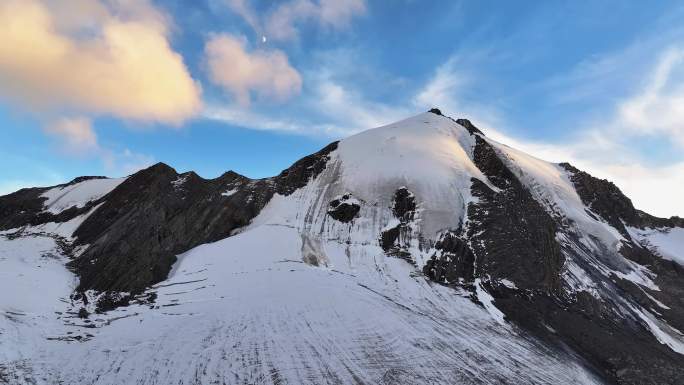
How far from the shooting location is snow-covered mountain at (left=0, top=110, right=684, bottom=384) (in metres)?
15.6

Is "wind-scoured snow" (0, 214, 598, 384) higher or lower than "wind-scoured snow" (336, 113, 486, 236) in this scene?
lower

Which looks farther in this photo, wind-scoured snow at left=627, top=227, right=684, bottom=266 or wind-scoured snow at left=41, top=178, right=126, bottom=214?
wind-scoured snow at left=627, top=227, right=684, bottom=266

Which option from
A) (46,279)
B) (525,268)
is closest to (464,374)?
(525,268)

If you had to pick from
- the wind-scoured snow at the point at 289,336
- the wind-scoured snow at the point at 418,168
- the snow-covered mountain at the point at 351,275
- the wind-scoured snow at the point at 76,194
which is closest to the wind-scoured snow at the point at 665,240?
the snow-covered mountain at the point at 351,275

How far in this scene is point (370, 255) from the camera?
30656mm

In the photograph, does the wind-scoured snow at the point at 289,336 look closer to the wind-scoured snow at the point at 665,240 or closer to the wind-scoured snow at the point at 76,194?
the wind-scoured snow at the point at 76,194

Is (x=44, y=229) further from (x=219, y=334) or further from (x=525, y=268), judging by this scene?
(x=525, y=268)

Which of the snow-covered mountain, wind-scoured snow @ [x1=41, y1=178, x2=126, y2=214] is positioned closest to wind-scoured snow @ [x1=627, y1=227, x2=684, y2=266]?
the snow-covered mountain

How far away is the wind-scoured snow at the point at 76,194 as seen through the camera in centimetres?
4226

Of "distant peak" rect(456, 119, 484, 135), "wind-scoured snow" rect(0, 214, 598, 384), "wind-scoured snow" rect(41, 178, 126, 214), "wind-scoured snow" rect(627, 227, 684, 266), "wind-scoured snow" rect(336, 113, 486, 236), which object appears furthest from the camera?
"distant peak" rect(456, 119, 484, 135)

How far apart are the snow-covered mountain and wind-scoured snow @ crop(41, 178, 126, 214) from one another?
11.1 inches

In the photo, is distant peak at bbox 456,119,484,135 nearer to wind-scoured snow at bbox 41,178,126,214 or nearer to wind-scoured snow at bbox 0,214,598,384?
wind-scoured snow at bbox 0,214,598,384

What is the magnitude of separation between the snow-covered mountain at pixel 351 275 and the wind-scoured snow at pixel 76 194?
0.93 ft

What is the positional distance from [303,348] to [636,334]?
21.1m
